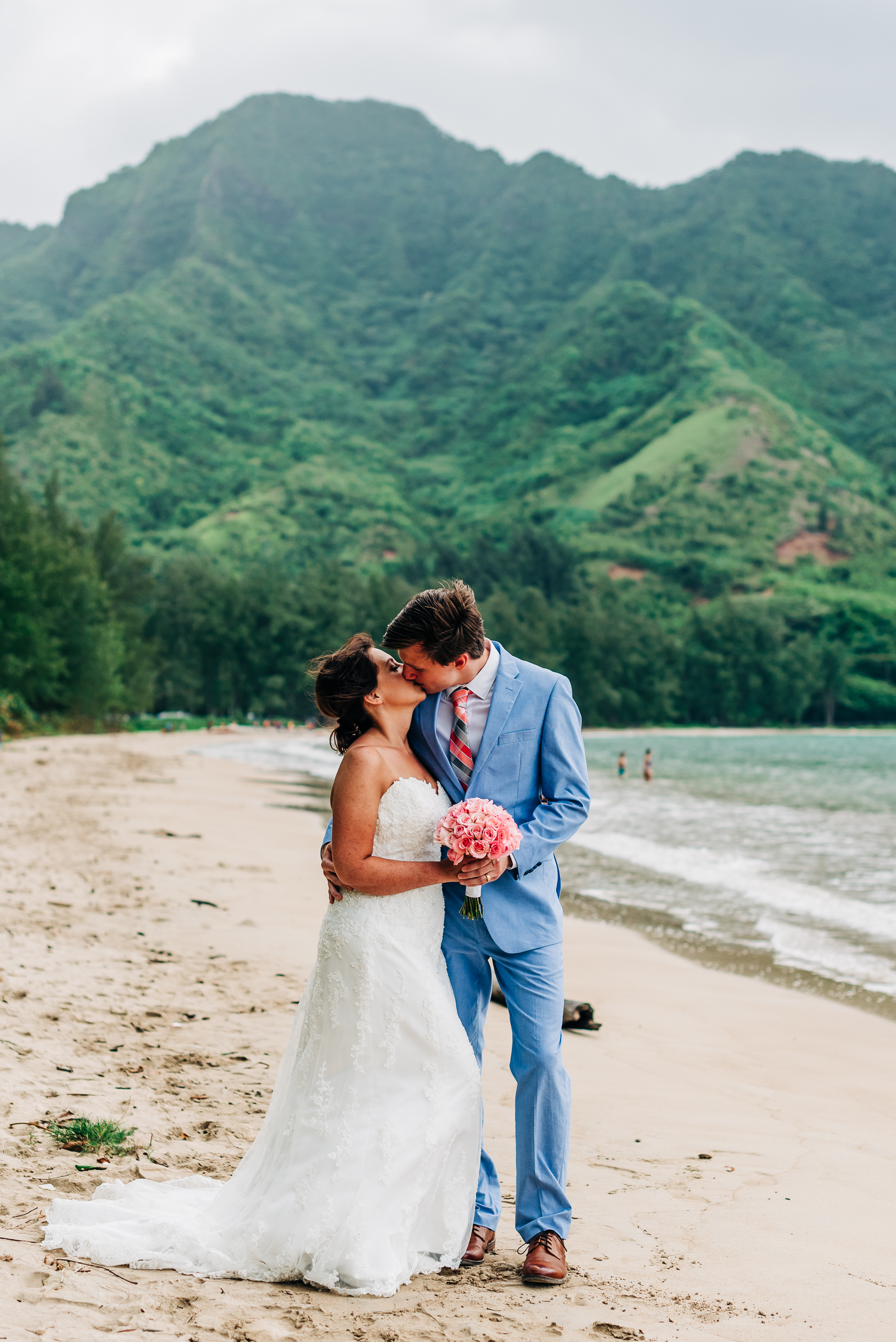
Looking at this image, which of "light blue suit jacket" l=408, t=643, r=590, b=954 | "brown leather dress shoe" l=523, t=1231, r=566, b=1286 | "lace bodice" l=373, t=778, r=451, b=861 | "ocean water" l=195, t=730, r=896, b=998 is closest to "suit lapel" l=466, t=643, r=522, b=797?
"light blue suit jacket" l=408, t=643, r=590, b=954

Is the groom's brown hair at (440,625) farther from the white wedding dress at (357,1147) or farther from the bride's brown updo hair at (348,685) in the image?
the white wedding dress at (357,1147)

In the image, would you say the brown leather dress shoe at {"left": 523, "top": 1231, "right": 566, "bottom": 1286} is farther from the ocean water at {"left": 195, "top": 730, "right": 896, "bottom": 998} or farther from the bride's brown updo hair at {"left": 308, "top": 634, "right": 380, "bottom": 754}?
the ocean water at {"left": 195, "top": 730, "right": 896, "bottom": 998}

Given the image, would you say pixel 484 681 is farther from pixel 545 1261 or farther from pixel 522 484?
pixel 522 484

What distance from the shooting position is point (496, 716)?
150 inches

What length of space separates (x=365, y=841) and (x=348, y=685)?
1.91 feet

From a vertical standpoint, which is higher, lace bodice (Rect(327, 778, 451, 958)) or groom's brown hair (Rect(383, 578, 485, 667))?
groom's brown hair (Rect(383, 578, 485, 667))

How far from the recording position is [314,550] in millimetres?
136000

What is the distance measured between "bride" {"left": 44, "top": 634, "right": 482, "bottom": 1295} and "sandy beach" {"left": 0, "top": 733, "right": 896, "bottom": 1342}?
12 centimetres

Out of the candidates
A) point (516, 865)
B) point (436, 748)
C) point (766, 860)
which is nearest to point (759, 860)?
point (766, 860)

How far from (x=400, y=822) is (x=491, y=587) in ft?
402

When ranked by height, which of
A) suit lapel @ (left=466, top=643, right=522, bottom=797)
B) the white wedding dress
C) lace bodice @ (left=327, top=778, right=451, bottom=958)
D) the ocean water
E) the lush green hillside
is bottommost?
the ocean water

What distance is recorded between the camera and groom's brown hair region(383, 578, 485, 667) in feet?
12.1

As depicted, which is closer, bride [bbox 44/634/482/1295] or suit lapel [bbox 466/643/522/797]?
bride [bbox 44/634/482/1295]

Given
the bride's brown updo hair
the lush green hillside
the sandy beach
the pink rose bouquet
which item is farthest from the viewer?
the lush green hillside
